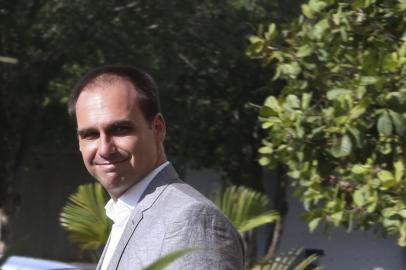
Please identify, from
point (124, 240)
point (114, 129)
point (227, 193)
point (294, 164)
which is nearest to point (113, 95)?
point (114, 129)

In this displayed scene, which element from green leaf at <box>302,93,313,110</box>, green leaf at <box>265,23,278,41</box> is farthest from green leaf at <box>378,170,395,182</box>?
green leaf at <box>265,23,278,41</box>

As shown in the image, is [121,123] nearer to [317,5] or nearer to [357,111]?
[357,111]

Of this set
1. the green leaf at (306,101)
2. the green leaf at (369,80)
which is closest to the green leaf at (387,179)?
the green leaf at (369,80)

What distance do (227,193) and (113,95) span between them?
451 cm

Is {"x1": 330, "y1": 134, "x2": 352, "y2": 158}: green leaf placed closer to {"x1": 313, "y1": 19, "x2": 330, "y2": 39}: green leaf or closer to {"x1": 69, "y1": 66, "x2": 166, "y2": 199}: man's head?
{"x1": 313, "y1": 19, "x2": 330, "y2": 39}: green leaf

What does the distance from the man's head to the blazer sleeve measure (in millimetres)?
232

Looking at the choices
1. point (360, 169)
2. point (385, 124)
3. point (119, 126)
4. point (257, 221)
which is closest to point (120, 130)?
point (119, 126)

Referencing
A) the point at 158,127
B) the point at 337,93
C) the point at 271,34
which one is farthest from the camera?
the point at 271,34

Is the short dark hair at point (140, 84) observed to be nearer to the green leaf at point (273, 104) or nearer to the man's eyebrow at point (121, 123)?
the man's eyebrow at point (121, 123)

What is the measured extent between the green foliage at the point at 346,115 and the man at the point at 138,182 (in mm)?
2436

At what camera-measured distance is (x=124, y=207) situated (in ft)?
8.36

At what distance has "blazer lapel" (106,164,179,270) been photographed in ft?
7.89

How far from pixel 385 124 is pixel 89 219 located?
2.70 m

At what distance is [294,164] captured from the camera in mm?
5375
